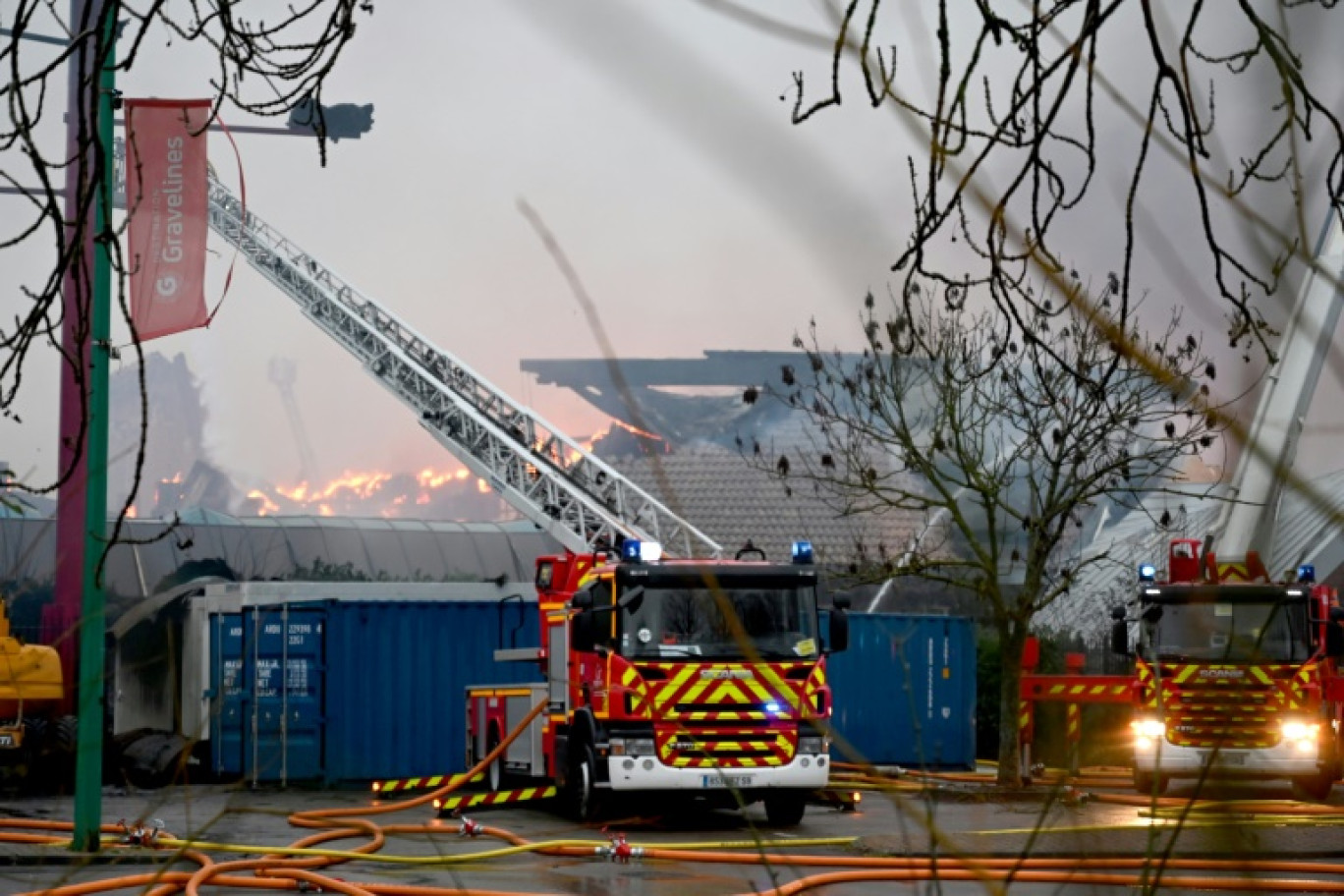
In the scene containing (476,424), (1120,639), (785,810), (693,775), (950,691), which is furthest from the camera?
(476,424)

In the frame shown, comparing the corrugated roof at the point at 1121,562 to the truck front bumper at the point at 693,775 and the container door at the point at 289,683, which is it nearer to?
the truck front bumper at the point at 693,775

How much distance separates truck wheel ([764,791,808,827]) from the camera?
17672 millimetres


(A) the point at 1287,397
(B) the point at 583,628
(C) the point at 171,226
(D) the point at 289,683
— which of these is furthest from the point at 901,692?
(A) the point at 1287,397

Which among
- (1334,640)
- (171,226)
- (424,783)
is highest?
(171,226)

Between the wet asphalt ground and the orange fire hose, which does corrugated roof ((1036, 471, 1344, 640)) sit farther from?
the orange fire hose

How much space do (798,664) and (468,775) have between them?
4173mm

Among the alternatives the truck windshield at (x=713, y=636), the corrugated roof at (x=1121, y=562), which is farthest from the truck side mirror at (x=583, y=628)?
the corrugated roof at (x=1121, y=562)

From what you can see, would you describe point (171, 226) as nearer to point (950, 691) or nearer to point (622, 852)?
point (622, 852)

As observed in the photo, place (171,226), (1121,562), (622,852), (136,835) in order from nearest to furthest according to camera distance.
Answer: (136,835) → (171,226) → (622,852) → (1121,562)

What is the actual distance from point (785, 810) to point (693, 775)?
1.54 meters

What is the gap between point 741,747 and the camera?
17000mm

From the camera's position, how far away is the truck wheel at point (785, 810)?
1767 cm

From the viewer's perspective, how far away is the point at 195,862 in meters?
13.2

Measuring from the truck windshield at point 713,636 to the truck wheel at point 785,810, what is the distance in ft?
4.50
